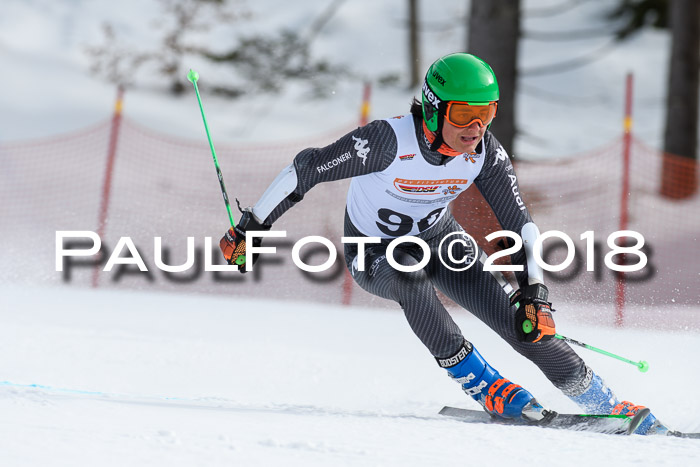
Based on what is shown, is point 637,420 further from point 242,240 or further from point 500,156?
point 242,240

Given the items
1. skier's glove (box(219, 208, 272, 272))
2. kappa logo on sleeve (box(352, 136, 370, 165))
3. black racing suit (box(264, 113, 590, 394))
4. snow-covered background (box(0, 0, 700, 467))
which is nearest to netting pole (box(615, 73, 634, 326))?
snow-covered background (box(0, 0, 700, 467))

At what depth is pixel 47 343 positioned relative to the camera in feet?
16.0

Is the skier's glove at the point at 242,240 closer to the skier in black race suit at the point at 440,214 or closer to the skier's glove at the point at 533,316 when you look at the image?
the skier in black race suit at the point at 440,214

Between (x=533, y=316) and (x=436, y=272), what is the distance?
0.47 meters

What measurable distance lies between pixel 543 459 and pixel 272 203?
1.46 meters

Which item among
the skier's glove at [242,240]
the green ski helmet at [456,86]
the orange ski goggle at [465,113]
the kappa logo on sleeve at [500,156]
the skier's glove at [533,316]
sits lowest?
the skier's glove at [533,316]

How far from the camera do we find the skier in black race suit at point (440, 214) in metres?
3.40

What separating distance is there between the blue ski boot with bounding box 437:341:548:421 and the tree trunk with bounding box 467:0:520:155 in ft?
15.8

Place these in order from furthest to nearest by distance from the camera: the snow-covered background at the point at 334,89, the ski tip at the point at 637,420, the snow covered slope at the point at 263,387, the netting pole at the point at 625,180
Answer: the snow-covered background at the point at 334,89, the netting pole at the point at 625,180, the ski tip at the point at 637,420, the snow covered slope at the point at 263,387

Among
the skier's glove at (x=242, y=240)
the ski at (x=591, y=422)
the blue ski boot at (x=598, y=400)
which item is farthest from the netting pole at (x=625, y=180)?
the skier's glove at (x=242, y=240)

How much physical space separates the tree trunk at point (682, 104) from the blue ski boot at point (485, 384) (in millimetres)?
8901

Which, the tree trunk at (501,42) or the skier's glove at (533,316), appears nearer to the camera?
the skier's glove at (533,316)

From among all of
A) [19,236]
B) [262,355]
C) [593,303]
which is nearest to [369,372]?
[262,355]

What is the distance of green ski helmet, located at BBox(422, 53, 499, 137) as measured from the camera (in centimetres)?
334
